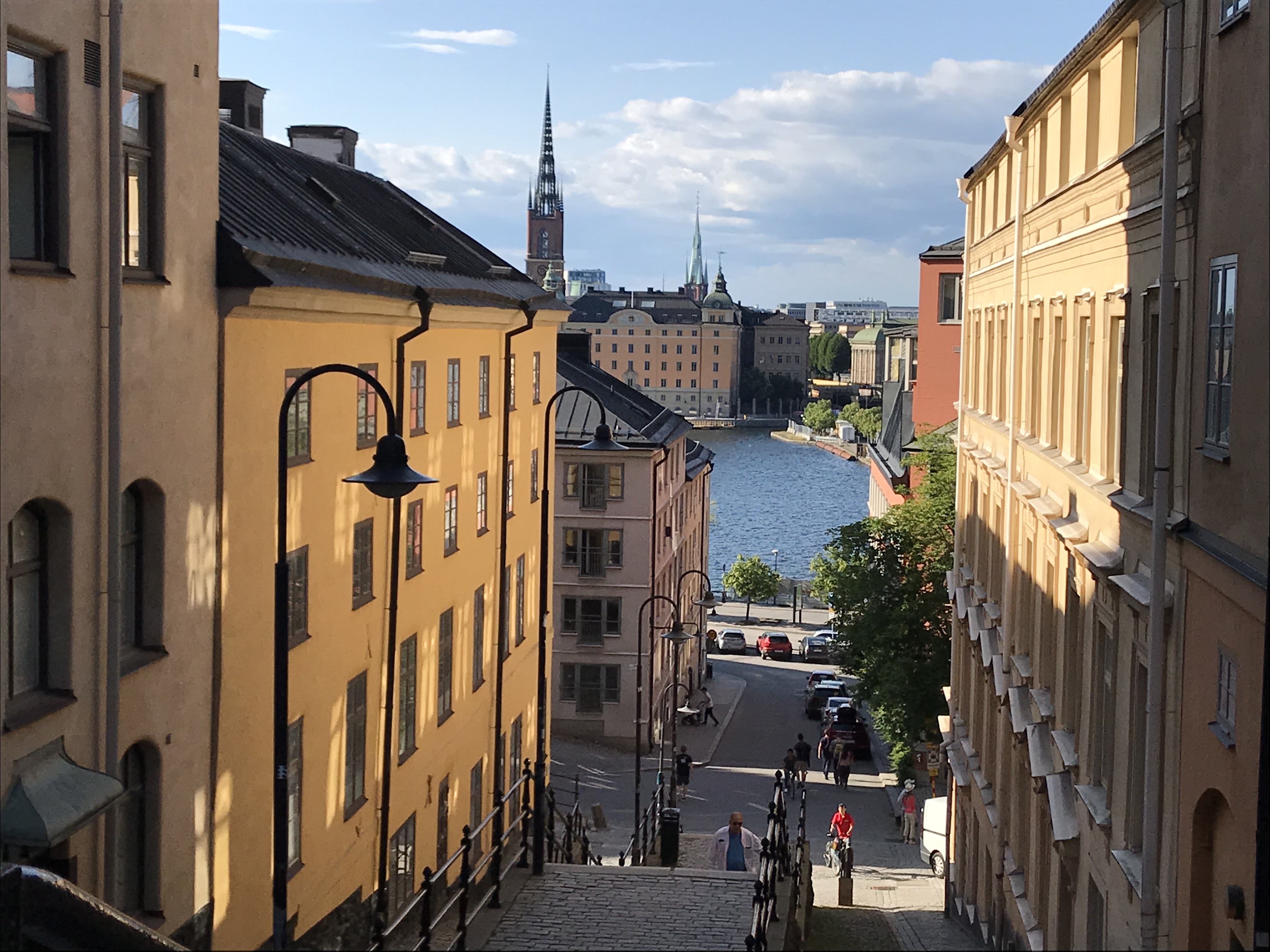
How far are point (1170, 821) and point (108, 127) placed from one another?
9.27 metres

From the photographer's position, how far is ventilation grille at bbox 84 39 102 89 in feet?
36.9

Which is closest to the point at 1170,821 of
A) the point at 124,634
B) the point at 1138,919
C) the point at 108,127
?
the point at 1138,919

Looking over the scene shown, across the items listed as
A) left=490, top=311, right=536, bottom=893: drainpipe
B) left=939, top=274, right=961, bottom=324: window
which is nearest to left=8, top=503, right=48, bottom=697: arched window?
left=490, top=311, right=536, bottom=893: drainpipe

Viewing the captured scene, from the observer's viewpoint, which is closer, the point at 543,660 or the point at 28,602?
the point at 28,602

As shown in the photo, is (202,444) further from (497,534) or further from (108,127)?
(497,534)

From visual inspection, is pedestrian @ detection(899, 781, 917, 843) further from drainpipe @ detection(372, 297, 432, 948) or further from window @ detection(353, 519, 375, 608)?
window @ detection(353, 519, 375, 608)

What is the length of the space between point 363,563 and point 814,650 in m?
50.1

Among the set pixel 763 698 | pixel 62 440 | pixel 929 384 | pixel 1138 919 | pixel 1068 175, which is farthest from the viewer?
pixel 763 698

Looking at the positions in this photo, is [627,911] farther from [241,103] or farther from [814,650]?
[814,650]

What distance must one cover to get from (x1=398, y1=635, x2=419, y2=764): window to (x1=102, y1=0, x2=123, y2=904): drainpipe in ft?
28.5

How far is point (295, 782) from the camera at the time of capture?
639 inches

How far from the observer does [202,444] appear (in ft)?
44.4

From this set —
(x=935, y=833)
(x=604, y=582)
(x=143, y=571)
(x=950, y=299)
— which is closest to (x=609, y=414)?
(x=604, y=582)

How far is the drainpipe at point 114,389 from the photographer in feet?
37.9
